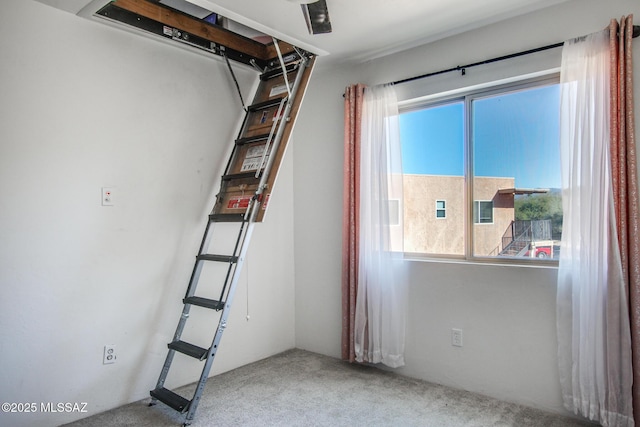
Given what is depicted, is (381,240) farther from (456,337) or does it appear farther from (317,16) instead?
(317,16)

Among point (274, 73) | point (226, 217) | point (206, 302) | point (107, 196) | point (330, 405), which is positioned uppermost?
point (274, 73)

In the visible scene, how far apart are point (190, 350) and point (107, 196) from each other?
106cm

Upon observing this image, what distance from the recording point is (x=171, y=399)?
2520 millimetres

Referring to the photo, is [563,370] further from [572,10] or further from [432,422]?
[572,10]

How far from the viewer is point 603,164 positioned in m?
2.27

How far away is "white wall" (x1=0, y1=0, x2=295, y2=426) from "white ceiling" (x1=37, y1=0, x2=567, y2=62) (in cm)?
43

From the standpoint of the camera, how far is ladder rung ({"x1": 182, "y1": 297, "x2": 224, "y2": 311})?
2485 mm

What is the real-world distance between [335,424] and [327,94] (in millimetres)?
2505

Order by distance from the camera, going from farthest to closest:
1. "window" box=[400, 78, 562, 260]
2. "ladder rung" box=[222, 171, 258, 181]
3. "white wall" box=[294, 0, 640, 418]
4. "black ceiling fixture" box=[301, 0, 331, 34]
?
"ladder rung" box=[222, 171, 258, 181] → "window" box=[400, 78, 562, 260] → "white wall" box=[294, 0, 640, 418] → "black ceiling fixture" box=[301, 0, 331, 34]

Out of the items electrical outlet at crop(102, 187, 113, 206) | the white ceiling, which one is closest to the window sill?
the white ceiling

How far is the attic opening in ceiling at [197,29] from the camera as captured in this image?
2561mm

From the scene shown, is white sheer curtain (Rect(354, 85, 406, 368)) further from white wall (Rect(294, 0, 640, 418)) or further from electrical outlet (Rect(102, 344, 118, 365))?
electrical outlet (Rect(102, 344, 118, 365))

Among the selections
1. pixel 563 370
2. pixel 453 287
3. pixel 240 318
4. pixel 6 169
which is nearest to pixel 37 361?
pixel 6 169

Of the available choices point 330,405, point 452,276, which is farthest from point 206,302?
point 452,276
